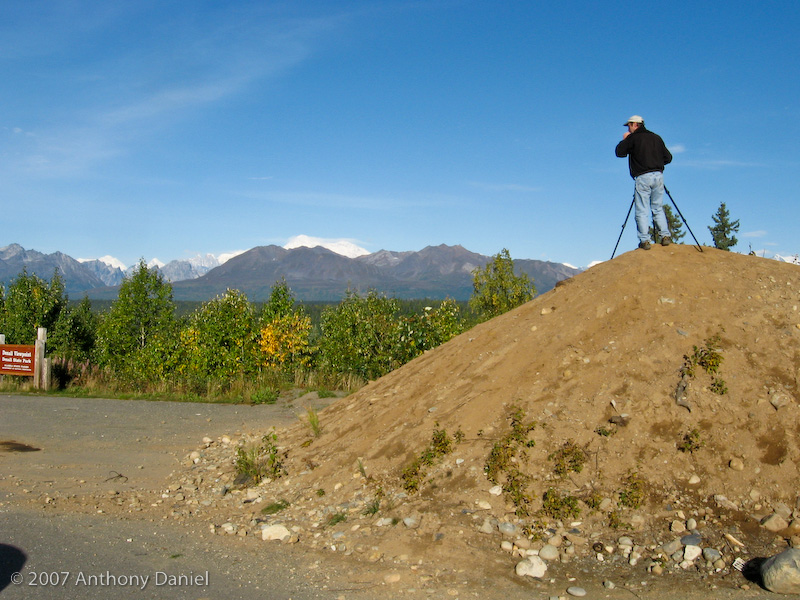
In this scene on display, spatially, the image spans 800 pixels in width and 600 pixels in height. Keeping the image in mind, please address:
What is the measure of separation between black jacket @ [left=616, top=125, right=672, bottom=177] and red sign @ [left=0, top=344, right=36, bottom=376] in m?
15.9

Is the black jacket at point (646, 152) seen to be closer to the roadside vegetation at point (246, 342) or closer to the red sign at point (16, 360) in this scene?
the roadside vegetation at point (246, 342)

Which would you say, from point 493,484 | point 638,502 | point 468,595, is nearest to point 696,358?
point 638,502

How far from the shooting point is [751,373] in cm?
654

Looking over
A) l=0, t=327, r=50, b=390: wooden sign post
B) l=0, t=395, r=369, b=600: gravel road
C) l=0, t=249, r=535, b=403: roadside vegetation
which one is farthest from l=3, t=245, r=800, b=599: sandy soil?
l=0, t=327, r=50, b=390: wooden sign post

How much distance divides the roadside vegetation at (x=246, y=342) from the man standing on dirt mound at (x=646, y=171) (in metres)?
8.01

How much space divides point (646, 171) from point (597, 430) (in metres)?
4.54

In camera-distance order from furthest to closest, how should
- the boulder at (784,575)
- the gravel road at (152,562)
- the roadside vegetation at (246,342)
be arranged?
1. the roadside vegetation at (246,342)
2. the gravel road at (152,562)
3. the boulder at (784,575)

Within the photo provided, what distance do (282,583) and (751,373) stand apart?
17.2 ft

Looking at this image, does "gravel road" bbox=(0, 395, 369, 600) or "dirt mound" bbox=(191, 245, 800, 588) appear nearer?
"gravel road" bbox=(0, 395, 369, 600)

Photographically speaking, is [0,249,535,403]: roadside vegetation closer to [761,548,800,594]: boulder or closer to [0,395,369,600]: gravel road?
[0,395,369,600]: gravel road

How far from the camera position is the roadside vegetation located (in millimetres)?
16828

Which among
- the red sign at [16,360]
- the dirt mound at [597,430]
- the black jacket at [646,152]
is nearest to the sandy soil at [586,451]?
the dirt mound at [597,430]

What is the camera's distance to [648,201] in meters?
9.18

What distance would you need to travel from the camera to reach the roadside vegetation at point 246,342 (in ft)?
55.2
